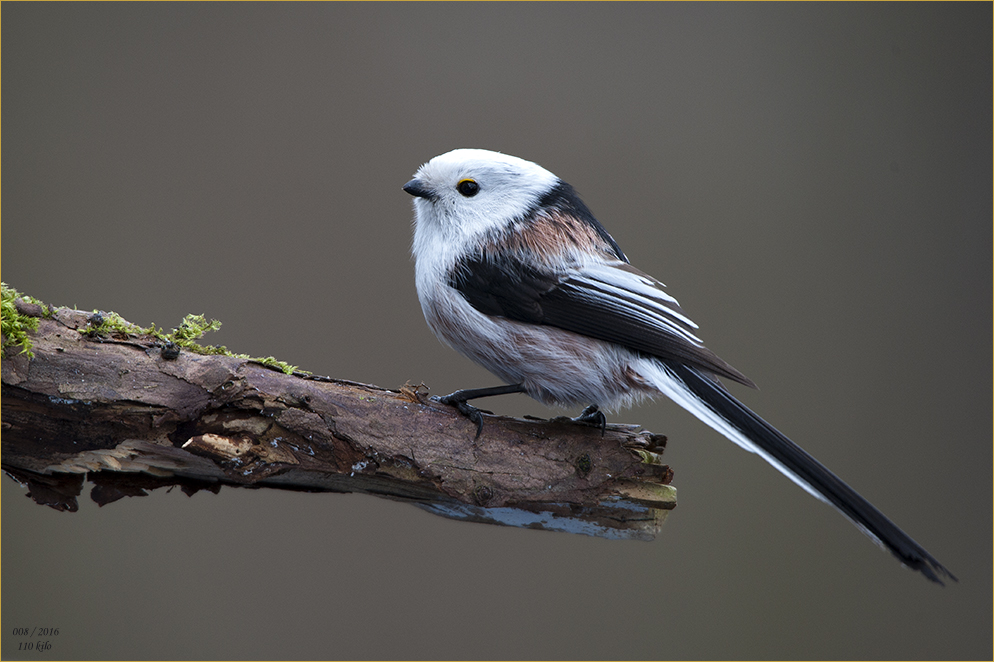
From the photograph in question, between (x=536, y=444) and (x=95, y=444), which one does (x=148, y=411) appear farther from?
(x=536, y=444)

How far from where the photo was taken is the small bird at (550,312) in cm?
185

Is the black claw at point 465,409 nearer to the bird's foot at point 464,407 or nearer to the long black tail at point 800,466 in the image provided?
the bird's foot at point 464,407

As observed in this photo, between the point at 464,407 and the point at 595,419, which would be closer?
the point at 464,407

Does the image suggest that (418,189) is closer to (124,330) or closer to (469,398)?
(469,398)

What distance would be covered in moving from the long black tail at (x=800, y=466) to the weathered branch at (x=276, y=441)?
0.70 ft

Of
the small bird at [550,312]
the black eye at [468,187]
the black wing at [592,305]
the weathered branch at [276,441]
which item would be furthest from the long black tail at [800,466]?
the black eye at [468,187]

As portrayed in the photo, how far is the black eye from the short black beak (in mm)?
90

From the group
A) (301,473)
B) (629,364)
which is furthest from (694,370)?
(301,473)

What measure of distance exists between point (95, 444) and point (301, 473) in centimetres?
50

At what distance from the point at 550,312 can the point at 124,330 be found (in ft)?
3.64

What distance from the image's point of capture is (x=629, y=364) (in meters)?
1.91

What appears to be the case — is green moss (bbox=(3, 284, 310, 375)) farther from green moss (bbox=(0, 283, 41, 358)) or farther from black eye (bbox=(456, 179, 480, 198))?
black eye (bbox=(456, 179, 480, 198))

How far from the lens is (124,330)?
1804 mm

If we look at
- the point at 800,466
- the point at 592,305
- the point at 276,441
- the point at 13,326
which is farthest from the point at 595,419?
the point at 13,326
